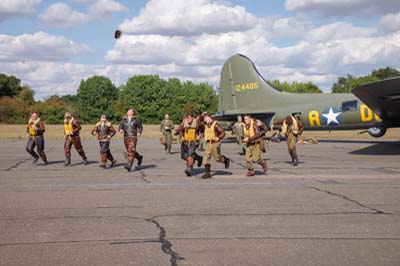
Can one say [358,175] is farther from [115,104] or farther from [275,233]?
[115,104]

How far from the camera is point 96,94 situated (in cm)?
10550

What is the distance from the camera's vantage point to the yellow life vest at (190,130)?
13156mm

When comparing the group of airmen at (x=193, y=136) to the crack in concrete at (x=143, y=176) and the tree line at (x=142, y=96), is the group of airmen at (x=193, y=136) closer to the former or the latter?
the crack in concrete at (x=143, y=176)

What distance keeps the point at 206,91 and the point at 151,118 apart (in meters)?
13.8

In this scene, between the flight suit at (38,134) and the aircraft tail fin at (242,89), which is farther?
the aircraft tail fin at (242,89)

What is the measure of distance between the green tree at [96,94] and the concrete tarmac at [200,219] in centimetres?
8904

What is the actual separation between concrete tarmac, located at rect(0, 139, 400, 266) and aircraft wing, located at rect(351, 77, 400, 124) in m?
5.01

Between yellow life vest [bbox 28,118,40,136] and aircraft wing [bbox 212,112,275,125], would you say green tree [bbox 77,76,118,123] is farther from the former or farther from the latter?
yellow life vest [bbox 28,118,40,136]

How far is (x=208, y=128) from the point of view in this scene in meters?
12.7

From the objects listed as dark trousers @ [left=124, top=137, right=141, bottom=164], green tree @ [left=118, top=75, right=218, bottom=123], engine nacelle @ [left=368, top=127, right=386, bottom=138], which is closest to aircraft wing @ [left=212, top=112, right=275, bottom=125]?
engine nacelle @ [left=368, top=127, right=386, bottom=138]

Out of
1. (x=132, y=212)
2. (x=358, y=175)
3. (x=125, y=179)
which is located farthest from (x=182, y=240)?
(x=358, y=175)

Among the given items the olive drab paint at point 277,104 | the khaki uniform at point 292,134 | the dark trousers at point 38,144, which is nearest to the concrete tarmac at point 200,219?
the khaki uniform at point 292,134

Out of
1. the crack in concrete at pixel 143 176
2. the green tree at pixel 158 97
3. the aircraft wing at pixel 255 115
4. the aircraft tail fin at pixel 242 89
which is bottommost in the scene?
the crack in concrete at pixel 143 176

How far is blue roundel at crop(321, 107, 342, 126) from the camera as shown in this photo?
83.0 ft
